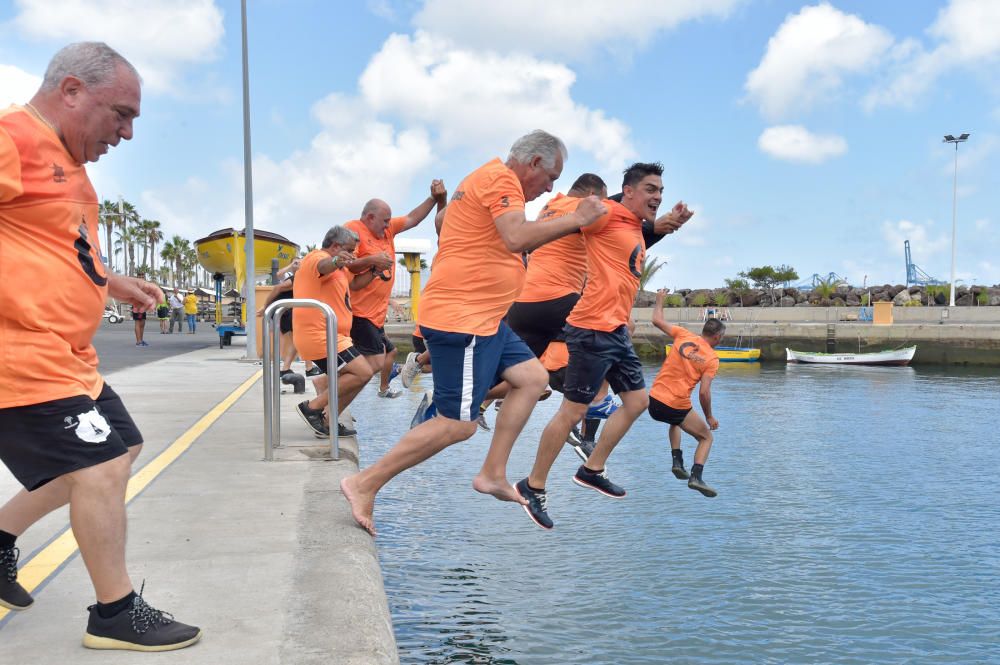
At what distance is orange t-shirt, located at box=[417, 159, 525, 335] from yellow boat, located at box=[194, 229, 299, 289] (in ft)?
83.7

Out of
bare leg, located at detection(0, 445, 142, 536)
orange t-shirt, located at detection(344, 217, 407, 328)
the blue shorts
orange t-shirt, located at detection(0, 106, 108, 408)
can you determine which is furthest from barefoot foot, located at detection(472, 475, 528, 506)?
orange t-shirt, located at detection(344, 217, 407, 328)

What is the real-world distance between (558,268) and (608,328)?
1.04 m

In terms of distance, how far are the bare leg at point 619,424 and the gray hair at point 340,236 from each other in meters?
2.84

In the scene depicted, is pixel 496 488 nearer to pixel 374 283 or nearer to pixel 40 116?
pixel 40 116

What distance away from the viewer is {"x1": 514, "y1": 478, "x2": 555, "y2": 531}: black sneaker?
520 centimetres

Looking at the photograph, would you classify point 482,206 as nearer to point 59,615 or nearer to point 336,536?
point 336,536

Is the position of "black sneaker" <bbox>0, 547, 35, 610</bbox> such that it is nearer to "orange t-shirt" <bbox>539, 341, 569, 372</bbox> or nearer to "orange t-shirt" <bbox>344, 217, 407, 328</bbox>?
"orange t-shirt" <bbox>539, 341, 569, 372</bbox>

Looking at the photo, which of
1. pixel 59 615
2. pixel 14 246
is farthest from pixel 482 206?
pixel 59 615

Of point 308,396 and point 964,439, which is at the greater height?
point 308,396

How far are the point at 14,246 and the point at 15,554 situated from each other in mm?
1313

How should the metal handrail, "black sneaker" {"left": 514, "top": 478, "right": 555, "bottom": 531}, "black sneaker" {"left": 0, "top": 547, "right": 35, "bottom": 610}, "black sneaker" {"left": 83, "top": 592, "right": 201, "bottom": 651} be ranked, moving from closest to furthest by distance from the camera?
"black sneaker" {"left": 83, "top": 592, "right": 201, "bottom": 651} → "black sneaker" {"left": 0, "top": 547, "right": 35, "bottom": 610} → "black sneaker" {"left": 514, "top": 478, "right": 555, "bottom": 531} → the metal handrail

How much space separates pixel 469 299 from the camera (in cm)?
460

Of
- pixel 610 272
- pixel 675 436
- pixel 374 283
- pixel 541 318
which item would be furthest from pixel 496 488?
pixel 374 283

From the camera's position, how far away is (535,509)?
5270 mm
